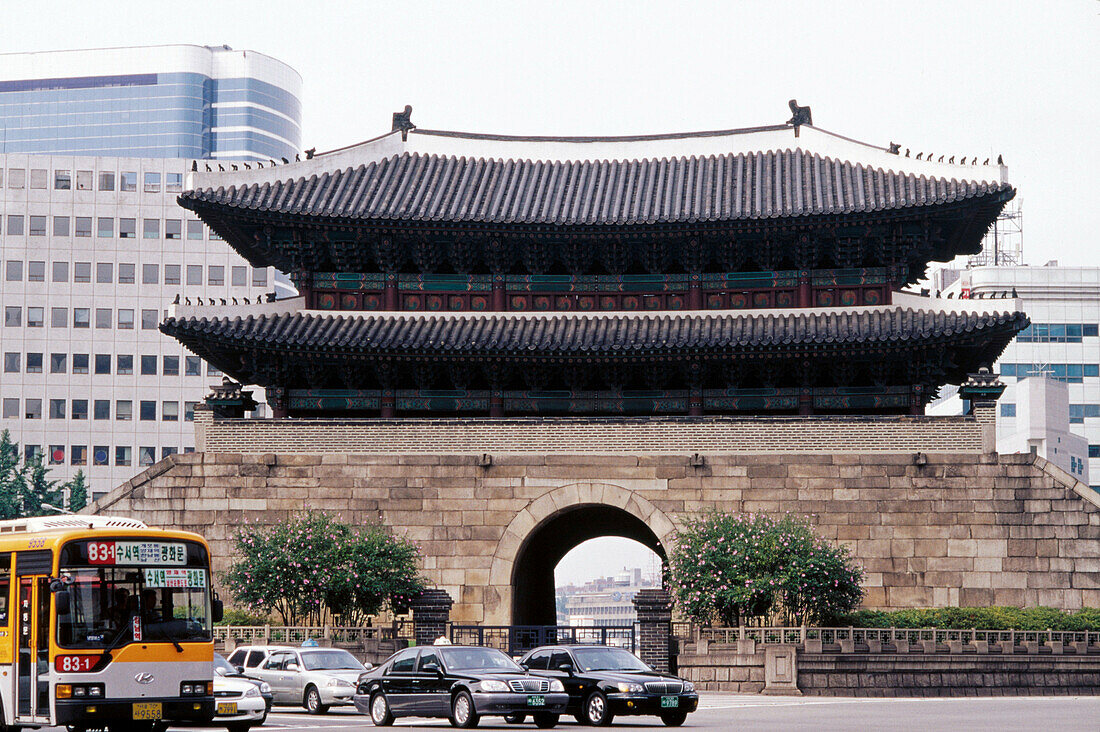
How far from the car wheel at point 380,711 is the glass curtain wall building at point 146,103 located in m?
135

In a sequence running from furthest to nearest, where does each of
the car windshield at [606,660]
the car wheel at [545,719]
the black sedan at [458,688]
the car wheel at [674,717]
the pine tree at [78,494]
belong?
1. the pine tree at [78,494]
2. the car windshield at [606,660]
3. the car wheel at [674,717]
4. the car wheel at [545,719]
5. the black sedan at [458,688]

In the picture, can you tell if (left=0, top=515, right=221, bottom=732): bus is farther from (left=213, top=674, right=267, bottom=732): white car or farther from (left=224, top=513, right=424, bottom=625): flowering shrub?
(left=224, top=513, right=424, bottom=625): flowering shrub

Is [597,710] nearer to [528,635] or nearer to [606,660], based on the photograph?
[606,660]

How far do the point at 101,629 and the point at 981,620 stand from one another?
22397 mm

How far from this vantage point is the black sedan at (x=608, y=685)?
22953mm

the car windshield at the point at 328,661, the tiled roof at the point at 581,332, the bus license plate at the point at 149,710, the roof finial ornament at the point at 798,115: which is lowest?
the car windshield at the point at 328,661

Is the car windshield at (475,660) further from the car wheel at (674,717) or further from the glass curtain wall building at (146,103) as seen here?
the glass curtain wall building at (146,103)

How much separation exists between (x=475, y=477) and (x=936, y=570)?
12.2m

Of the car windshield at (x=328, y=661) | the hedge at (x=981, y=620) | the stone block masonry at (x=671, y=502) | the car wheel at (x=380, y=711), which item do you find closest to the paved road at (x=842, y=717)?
the car wheel at (x=380, y=711)

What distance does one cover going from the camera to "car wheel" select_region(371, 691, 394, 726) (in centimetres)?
2356

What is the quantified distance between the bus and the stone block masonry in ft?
59.3

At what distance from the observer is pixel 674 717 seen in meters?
22.9

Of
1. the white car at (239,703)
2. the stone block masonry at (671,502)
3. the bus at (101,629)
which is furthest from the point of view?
the stone block masonry at (671,502)

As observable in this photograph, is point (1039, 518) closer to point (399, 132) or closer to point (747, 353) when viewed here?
point (747, 353)
